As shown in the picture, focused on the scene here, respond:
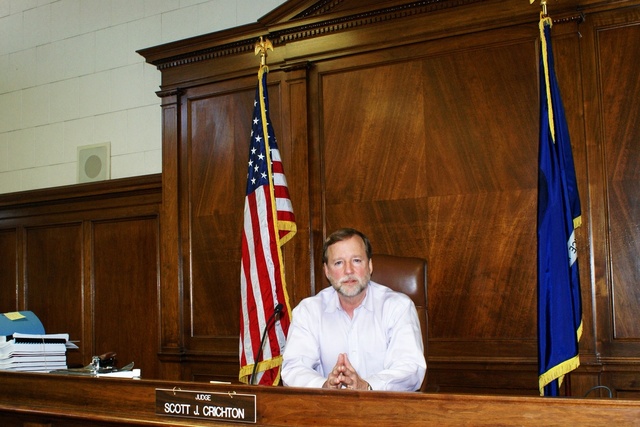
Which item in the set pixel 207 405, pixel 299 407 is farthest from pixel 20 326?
pixel 299 407

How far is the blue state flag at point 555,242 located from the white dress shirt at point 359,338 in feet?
2.37

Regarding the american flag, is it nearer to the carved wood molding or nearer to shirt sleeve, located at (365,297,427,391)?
the carved wood molding

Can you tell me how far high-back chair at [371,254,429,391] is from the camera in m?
3.23

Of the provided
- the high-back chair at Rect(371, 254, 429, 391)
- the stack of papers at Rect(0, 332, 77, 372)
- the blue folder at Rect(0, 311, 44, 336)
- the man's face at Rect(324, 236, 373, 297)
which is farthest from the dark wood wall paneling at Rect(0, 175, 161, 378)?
the man's face at Rect(324, 236, 373, 297)

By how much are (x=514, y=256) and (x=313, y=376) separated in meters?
1.57

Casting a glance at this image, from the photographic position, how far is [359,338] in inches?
118

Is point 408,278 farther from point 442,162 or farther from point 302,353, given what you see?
point 442,162

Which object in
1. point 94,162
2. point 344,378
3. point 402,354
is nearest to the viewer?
point 344,378

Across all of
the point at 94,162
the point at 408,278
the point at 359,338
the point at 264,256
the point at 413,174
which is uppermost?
the point at 94,162

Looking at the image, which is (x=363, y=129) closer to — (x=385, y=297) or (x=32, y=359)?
(x=385, y=297)

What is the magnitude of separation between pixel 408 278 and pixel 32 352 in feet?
5.60

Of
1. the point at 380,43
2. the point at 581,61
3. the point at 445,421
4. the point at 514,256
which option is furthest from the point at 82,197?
the point at 445,421

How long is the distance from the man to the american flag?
88 centimetres

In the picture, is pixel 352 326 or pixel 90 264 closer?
pixel 352 326
